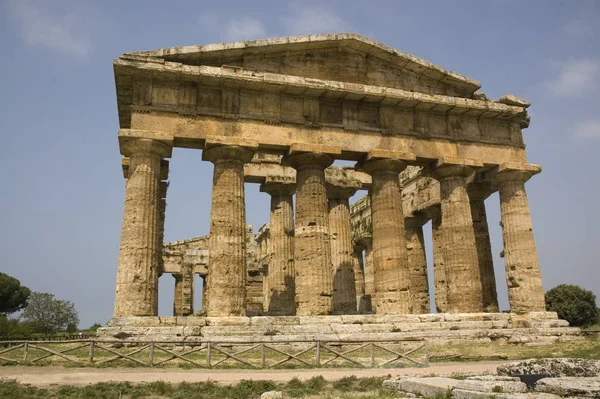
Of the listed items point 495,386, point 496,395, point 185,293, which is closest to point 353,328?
point 495,386

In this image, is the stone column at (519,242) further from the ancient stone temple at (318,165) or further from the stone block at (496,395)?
the stone block at (496,395)

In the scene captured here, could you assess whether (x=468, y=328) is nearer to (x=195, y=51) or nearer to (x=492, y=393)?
(x=492, y=393)

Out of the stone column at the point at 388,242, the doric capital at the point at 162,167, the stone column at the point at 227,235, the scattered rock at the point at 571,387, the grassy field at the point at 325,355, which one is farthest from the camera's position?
the doric capital at the point at 162,167

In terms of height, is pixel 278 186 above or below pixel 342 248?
above

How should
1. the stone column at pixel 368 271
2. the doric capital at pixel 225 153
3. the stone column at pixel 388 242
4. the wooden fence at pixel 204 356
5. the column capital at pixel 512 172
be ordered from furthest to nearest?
the stone column at pixel 368 271 < the column capital at pixel 512 172 < the stone column at pixel 388 242 < the doric capital at pixel 225 153 < the wooden fence at pixel 204 356

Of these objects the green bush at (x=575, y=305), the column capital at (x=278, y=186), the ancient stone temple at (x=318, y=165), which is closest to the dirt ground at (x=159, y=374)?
the ancient stone temple at (x=318, y=165)

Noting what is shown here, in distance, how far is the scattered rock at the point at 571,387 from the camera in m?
6.43

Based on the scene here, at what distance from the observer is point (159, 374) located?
1096 centimetres

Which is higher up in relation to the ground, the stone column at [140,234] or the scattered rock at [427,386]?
the stone column at [140,234]

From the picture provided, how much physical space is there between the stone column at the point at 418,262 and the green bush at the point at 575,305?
14.9 meters

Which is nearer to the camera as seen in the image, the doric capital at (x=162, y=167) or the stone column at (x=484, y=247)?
the doric capital at (x=162, y=167)

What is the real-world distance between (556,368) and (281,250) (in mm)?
16359

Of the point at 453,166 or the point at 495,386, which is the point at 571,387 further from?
the point at 453,166

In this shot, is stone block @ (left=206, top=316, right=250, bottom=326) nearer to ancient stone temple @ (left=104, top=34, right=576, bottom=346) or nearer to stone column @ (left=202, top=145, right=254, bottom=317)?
ancient stone temple @ (left=104, top=34, right=576, bottom=346)
